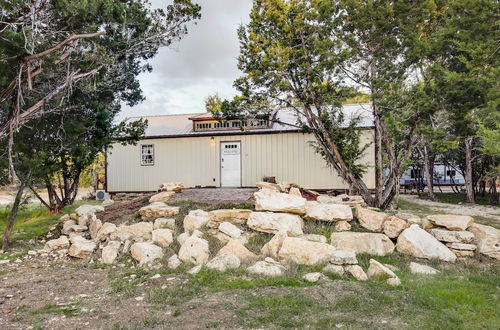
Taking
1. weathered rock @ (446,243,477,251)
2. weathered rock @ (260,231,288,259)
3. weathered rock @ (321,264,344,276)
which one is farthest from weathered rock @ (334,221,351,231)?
weathered rock @ (446,243,477,251)

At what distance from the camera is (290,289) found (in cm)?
438

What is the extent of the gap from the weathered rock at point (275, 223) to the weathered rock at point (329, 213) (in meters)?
0.41

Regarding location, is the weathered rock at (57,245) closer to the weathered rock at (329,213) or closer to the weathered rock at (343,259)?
the weathered rock at (329,213)

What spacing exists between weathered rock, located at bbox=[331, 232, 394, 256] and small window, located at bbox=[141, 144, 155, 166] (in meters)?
11.4

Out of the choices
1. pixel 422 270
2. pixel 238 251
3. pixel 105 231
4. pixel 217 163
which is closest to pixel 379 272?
pixel 422 270

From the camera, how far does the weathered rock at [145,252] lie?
18.4ft

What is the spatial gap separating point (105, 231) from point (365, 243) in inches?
194

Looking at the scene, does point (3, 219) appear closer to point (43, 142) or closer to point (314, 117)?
point (43, 142)

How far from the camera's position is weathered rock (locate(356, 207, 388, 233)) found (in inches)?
256

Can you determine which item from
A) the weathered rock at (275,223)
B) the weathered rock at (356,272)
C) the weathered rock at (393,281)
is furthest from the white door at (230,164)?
the weathered rock at (393,281)

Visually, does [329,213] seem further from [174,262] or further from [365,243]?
[174,262]

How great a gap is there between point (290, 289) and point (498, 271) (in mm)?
3311

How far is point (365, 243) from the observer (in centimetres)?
604

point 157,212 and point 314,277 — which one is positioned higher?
point 157,212
